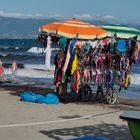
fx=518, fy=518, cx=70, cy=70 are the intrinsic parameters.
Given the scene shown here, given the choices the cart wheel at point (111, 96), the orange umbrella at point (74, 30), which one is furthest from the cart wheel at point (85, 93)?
the orange umbrella at point (74, 30)

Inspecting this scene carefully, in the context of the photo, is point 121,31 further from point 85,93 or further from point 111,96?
point 85,93

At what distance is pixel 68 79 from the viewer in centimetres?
1539

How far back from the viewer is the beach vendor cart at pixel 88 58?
589 inches

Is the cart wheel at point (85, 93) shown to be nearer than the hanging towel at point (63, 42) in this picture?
No

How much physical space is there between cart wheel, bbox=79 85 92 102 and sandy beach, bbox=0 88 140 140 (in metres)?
0.25

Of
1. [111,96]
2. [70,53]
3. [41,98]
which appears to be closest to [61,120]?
[70,53]

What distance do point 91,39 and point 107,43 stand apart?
811 mm

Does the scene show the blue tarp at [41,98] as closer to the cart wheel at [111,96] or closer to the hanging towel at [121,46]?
the cart wheel at [111,96]

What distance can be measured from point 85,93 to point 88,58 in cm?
132

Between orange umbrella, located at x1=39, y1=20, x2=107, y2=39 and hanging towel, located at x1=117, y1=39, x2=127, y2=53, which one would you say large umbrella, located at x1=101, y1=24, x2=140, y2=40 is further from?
orange umbrella, located at x1=39, y1=20, x2=107, y2=39

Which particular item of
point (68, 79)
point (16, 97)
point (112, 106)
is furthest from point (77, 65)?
point (16, 97)

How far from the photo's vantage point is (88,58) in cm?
1543

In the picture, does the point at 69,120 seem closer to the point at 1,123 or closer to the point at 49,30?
the point at 1,123

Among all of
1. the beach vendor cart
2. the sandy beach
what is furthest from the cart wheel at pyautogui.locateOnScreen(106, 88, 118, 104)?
the sandy beach
